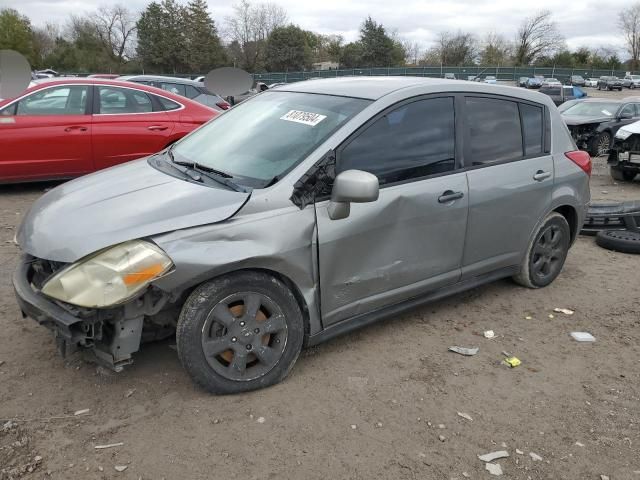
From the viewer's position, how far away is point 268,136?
3432mm

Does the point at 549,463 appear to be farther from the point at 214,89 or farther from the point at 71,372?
the point at 214,89

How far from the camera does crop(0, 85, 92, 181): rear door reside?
695 centimetres

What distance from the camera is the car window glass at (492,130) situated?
382 centimetres

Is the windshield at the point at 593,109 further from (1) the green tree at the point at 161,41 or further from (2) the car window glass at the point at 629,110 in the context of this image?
(1) the green tree at the point at 161,41

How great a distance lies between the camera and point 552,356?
3592 mm

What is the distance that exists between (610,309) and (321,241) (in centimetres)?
273

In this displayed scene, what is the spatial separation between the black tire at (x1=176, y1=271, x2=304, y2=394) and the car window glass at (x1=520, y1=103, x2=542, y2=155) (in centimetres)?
235

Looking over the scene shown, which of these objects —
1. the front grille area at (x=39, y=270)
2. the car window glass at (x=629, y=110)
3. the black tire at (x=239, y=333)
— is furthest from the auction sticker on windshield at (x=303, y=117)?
the car window glass at (x=629, y=110)

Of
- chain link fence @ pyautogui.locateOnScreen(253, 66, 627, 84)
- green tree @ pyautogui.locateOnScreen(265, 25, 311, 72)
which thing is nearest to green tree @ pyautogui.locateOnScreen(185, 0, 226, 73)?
green tree @ pyautogui.locateOnScreen(265, 25, 311, 72)

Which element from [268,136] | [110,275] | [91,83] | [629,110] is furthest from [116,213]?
[629,110]

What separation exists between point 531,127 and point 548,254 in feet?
3.59

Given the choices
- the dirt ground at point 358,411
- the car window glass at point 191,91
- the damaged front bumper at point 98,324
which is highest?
the car window glass at point 191,91

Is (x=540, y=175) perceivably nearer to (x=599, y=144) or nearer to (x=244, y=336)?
(x=244, y=336)

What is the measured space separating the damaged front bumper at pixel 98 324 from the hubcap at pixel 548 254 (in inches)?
123
